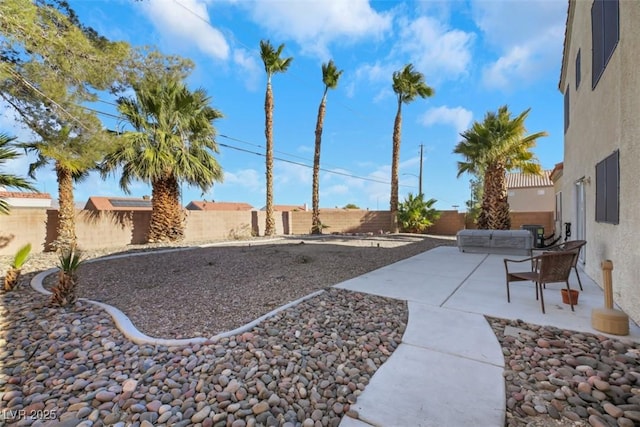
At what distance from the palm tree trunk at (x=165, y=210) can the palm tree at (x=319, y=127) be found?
7817 millimetres

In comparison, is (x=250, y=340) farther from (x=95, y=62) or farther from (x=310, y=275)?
(x=95, y=62)

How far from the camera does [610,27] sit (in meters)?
4.11

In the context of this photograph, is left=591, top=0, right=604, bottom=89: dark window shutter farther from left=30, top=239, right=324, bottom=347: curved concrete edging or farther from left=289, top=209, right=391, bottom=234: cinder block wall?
left=289, top=209, right=391, bottom=234: cinder block wall

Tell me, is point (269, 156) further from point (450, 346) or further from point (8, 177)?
point (450, 346)

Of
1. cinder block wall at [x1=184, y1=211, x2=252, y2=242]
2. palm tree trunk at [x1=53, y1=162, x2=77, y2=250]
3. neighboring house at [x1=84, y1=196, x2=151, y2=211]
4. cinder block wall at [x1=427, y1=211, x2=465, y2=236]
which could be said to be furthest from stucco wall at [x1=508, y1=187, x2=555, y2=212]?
neighboring house at [x1=84, y1=196, x2=151, y2=211]

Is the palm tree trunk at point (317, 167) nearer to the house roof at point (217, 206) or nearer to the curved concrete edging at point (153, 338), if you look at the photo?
the curved concrete edging at point (153, 338)

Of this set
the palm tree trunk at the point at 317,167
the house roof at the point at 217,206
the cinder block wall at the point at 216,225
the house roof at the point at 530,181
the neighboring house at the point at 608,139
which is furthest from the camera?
the house roof at the point at 217,206

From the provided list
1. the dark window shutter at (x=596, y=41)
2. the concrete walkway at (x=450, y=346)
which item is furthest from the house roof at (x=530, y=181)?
the concrete walkway at (x=450, y=346)

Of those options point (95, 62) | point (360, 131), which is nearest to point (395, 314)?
point (95, 62)

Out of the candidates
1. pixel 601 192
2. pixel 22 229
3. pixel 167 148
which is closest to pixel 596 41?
pixel 601 192

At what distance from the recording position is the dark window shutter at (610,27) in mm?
3852

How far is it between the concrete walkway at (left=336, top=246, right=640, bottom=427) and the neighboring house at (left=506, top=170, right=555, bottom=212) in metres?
23.3

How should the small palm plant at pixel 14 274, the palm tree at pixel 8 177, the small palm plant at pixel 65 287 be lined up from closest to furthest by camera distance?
the small palm plant at pixel 65 287, the small palm plant at pixel 14 274, the palm tree at pixel 8 177

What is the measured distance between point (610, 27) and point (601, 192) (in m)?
2.48
